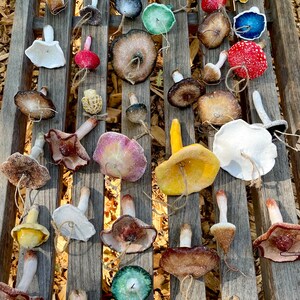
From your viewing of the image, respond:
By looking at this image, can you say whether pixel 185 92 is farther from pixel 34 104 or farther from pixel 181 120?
pixel 34 104

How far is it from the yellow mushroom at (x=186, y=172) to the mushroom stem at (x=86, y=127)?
0.38 m

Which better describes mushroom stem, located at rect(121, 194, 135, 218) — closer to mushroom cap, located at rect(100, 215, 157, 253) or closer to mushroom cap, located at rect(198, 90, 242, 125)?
mushroom cap, located at rect(100, 215, 157, 253)

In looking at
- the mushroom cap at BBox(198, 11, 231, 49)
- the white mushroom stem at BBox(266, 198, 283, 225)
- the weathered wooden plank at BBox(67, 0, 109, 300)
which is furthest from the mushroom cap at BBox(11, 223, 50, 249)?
the mushroom cap at BBox(198, 11, 231, 49)

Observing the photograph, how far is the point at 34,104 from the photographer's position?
234cm

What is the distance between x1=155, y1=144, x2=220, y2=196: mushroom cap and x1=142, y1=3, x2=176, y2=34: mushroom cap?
82 cm

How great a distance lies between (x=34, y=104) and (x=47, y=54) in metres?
0.33

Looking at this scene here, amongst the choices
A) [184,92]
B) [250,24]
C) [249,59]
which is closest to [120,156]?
[184,92]

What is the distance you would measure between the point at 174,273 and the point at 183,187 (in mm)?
375

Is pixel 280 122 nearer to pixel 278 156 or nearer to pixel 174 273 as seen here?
pixel 278 156

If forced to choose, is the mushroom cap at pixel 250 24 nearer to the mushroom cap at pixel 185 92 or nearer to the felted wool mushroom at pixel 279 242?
the mushroom cap at pixel 185 92

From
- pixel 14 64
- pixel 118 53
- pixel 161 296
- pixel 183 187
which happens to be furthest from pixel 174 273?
pixel 14 64

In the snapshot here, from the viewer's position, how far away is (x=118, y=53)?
8.29 feet

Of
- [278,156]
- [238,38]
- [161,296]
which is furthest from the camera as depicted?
[238,38]

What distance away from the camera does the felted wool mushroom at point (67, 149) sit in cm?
218
